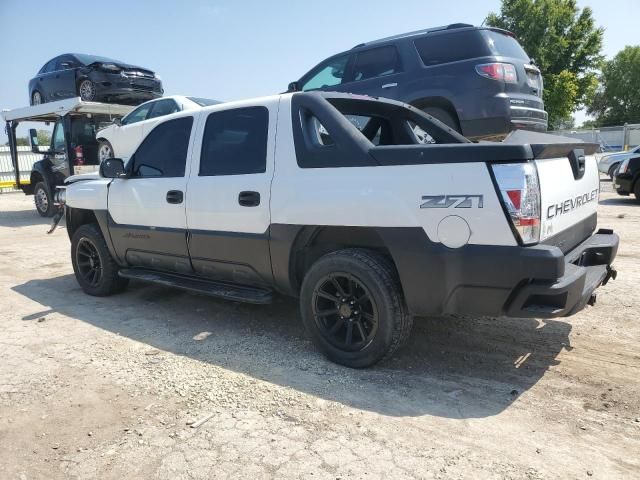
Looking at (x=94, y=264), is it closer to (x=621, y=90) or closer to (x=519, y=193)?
(x=519, y=193)

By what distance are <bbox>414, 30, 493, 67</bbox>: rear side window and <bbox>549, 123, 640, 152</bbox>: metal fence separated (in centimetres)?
2222

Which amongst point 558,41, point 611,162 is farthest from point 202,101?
point 558,41

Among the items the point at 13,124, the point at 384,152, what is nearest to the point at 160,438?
the point at 384,152

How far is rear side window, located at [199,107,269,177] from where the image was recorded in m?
3.83

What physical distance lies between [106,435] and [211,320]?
6.12 feet

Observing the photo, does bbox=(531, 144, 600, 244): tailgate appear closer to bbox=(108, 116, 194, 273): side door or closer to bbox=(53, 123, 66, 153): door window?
bbox=(108, 116, 194, 273): side door

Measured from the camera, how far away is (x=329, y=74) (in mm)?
7832

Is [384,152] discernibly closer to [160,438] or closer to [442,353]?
[442,353]

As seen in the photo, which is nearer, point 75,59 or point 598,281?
point 598,281

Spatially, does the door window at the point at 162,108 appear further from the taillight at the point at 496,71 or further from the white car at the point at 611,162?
the white car at the point at 611,162

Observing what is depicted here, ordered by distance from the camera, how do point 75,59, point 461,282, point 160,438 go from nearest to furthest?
point 160,438 < point 461,282 < point 75,59

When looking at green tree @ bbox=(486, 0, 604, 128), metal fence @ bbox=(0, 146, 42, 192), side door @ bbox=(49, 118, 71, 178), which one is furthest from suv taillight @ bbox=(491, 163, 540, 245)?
green tree @ bbox=(486, 0, 604, 128)

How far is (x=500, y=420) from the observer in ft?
8.95

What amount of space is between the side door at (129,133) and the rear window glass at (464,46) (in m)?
5.68
